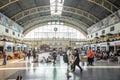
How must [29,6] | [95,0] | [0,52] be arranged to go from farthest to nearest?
[29,6], [95,0], [0,52]

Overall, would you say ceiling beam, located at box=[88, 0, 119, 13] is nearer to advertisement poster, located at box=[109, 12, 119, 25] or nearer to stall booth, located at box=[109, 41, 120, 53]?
advertisement poster, located at box=[109, 12, 119, 25]

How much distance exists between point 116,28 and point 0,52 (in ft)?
69.7

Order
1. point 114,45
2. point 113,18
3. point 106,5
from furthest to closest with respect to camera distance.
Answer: point 113,18, point 106,5, point 114,45

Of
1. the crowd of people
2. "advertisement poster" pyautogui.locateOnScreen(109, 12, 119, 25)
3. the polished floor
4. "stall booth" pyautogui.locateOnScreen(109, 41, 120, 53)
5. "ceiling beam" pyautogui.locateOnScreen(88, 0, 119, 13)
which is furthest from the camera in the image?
"advertisement poster" pyautogui.locateOnScreen(109, 12, 119, 25)

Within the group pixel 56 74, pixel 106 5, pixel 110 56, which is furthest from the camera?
pixel 106 5

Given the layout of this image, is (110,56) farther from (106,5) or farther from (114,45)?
(106,5)

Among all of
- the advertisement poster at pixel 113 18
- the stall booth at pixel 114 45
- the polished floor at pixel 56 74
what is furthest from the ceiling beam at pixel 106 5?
the polished floor at pixel 56 74

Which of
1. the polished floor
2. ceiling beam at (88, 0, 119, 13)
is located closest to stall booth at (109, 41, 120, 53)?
ceiling beam at (88, 0, 119, 13)

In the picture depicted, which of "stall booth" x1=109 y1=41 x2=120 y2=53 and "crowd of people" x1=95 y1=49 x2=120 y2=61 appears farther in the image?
"stall booth" x1=109 y1=41 x2=120 y2=53

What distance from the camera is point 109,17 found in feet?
146

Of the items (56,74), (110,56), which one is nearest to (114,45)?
(110,56)

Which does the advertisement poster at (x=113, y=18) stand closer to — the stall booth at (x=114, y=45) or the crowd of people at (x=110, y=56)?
the stall booth at (x=114, y=45)

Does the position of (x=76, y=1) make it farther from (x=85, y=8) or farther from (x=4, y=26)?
(x=4, y=26)

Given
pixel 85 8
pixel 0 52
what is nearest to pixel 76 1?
pixel 85 8
